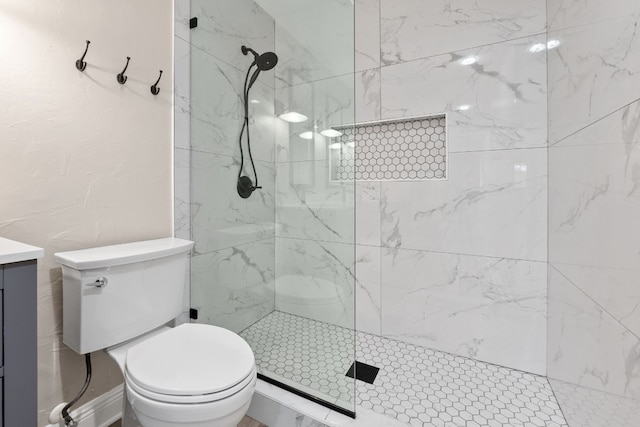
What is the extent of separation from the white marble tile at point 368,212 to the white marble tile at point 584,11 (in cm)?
113

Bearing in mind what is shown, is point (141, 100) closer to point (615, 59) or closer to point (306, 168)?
point (306, 168)

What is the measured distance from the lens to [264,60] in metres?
1.63

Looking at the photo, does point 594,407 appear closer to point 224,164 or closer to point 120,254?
point 120,254

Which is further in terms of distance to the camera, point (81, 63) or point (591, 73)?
point (81, 63)

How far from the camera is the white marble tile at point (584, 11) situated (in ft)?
2.70

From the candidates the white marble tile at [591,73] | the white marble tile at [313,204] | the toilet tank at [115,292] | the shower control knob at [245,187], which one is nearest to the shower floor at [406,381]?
the white marble tile at [313,204]

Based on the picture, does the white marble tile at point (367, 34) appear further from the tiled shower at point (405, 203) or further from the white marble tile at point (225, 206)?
the white marble tile at point (225, 206)

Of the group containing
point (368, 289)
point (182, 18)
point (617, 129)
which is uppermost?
point (182, 18)

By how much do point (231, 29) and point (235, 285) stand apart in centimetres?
147

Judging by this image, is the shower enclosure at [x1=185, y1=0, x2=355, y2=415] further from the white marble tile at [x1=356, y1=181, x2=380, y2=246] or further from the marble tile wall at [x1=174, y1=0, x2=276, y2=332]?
the white marble tile at [x1=356, y1=181, x2=380, y2=246]

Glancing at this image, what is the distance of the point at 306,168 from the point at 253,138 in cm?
40

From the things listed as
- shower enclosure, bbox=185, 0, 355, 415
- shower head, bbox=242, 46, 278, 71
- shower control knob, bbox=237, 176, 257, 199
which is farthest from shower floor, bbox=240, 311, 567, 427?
shower head, bbox=242, 46, 278, 71

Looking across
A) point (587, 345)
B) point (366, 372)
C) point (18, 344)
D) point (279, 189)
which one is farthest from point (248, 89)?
point (587, 345)

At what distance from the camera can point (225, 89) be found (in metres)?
1.69
